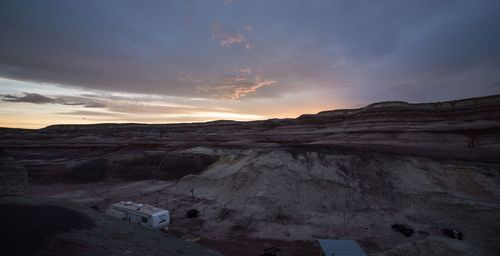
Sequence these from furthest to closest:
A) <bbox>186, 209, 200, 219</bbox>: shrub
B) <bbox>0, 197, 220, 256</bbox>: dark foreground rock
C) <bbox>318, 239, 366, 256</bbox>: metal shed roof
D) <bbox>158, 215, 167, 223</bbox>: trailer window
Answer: <bbox>186, 209, 200, 219</bbox>: shrub → <bbox>158, 215, 167, 223</bbox>: trailer window → <bbox>318, 239, 366, 256</bbox>: metal shed roof → <bbox>0, 197, 220, 256</bbox>: dark foreground rock

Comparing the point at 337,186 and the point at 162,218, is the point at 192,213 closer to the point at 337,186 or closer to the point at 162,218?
the point at 162,218

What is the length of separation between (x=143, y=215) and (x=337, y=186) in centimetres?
2217

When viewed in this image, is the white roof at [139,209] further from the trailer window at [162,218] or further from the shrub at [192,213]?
the shrub at [192,213]

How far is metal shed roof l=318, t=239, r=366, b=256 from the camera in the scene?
59.0 feet

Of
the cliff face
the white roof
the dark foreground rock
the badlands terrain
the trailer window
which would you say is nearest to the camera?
the dark foreground rock

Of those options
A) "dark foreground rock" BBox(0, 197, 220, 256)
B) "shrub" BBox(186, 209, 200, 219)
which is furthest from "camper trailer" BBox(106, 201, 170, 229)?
"shrub" BBox(186, 209, 200, 219)

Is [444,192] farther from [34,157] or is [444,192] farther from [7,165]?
[34,157]

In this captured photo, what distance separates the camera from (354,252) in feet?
59.5

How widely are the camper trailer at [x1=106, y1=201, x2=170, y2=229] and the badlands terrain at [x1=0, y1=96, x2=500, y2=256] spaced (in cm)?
192

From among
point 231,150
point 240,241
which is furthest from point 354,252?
point 231,150

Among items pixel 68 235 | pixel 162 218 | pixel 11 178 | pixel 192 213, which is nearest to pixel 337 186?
pixel 192 213

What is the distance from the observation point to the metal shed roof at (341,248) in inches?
707

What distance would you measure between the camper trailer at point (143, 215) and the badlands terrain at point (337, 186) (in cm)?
192

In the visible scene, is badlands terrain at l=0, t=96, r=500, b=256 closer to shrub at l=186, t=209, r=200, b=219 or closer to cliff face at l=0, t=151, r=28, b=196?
cliff face at l=0, t=151, r=28, b=196
